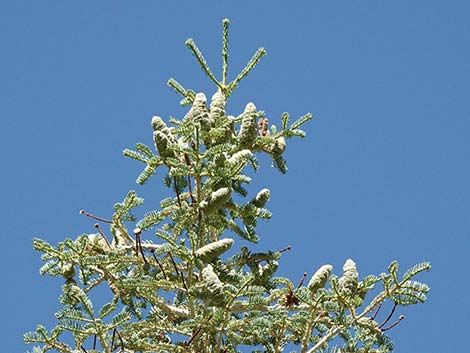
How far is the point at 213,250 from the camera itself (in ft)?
18.8

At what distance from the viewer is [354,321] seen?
577 cm

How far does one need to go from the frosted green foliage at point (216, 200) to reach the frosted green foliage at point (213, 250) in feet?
1.39

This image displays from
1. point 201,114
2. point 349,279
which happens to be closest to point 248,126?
point 201,114

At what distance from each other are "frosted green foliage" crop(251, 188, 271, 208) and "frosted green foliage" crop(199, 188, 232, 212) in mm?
446

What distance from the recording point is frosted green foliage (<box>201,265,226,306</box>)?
18.1 ft

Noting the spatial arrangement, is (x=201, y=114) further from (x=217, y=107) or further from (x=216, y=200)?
(x=216, y=200)

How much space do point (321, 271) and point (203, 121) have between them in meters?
1.43

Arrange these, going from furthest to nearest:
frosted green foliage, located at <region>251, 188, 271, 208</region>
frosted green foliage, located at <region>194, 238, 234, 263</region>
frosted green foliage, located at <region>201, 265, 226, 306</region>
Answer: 1. frosted green foliage, located at <region>251, 188, 271, 208</region>
2. frosted green foliage, located at <region>194, 238, 234, 263</region>
3. frosted green foliage, located at <region>201, 265, 226, 306</region>

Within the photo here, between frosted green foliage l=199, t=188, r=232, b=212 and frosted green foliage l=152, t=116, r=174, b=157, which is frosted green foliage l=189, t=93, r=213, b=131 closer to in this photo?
frosted green foliage l=152, t=116, r=174, b=157

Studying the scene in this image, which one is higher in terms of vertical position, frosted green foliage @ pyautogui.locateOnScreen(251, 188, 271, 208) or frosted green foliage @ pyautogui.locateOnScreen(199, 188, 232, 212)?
frosted green foliage @ pyautogui.locateOnScreen(251, 188, 271, 208)

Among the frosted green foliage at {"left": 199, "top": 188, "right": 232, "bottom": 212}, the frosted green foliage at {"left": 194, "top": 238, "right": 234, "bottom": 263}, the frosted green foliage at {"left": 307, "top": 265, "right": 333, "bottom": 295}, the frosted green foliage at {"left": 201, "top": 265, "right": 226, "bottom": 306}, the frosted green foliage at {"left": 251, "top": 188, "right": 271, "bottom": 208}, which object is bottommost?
the frosted green foliage at {"left": 201, "top": 265, "right": 226, "bottom": 306}

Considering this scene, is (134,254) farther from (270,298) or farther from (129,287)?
(270,298)

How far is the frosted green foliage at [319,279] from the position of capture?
5.91 m

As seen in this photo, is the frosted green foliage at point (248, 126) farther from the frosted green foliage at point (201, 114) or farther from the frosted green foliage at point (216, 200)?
the frosted green foliage at point (216, 200)
